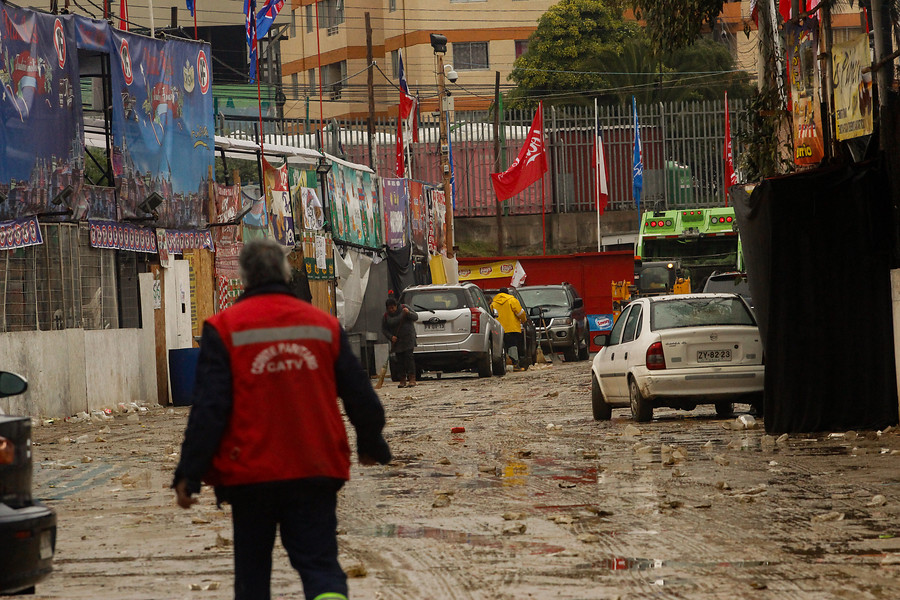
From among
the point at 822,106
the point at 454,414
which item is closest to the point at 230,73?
the point at 454,414

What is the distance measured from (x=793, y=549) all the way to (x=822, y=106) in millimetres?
8283

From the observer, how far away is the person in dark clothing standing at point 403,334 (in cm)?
2806

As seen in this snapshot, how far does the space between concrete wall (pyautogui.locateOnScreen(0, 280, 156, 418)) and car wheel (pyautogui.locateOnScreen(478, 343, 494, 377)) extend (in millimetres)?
7324

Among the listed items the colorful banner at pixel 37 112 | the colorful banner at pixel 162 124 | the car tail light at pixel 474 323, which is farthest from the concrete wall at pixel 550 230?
the colorful banner at pixel 37 112

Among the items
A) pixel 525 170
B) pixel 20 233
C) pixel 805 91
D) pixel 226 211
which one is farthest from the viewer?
pixel 525 170

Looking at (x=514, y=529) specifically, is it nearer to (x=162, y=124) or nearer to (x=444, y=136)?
(x=162, y=124)

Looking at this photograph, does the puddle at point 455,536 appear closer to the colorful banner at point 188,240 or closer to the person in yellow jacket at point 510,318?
the colorful banner at point 188,240

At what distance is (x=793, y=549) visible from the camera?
321 inches

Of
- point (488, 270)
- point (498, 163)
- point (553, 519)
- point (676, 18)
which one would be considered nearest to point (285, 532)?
point (553, 519)

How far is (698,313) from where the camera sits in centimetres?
1723

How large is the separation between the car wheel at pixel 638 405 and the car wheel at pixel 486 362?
12.6 metres

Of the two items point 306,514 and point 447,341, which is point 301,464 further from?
point 447,341

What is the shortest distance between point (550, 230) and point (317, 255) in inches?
865

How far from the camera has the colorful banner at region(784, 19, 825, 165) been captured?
15.4m
